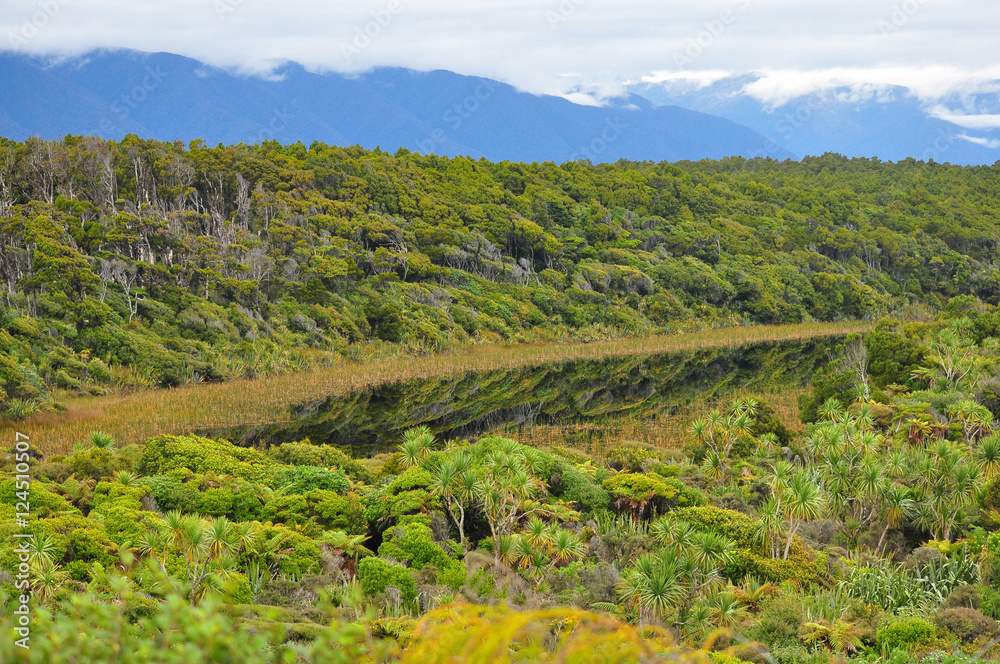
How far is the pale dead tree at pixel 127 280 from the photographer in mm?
47812

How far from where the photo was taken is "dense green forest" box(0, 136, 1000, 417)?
146 feet

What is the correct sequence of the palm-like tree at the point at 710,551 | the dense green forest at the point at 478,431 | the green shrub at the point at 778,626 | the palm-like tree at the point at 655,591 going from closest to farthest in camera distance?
the dense green forest at the point at 478,431, the green shrub at the point at 778,626, the palm-like tree at the point at 655,591, the palm-like tree at the point at 710,551

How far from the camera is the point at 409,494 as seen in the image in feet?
60.1

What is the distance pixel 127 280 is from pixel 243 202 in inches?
753

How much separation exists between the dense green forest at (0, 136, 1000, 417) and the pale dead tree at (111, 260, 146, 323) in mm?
123

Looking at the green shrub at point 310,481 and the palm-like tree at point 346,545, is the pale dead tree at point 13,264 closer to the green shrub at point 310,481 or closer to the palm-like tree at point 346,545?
the green shrub at point 310,481

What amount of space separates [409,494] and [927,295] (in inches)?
3800

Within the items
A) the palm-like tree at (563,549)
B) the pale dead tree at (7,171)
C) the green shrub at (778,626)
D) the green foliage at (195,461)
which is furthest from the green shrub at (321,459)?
the pale dead tree at (7,171)

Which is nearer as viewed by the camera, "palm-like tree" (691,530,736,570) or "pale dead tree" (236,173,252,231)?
"palm-like tree" (691,530,736,570)

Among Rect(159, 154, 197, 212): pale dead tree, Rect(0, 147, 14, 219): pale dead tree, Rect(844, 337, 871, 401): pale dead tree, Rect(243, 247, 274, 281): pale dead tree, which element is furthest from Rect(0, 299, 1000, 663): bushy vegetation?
Rect(159, 154, 197, 212): pale dead tree

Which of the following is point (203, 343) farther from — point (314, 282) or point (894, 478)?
point (894, 478)

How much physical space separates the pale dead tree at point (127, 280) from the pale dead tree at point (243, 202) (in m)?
14.7

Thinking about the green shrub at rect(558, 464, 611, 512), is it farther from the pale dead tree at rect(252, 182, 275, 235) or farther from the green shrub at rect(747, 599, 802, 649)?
the pale dead tree at rect(252, 182, 275, 235)

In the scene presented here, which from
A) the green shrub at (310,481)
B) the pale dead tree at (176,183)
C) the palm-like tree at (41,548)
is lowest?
the green shrub at (310,481)
